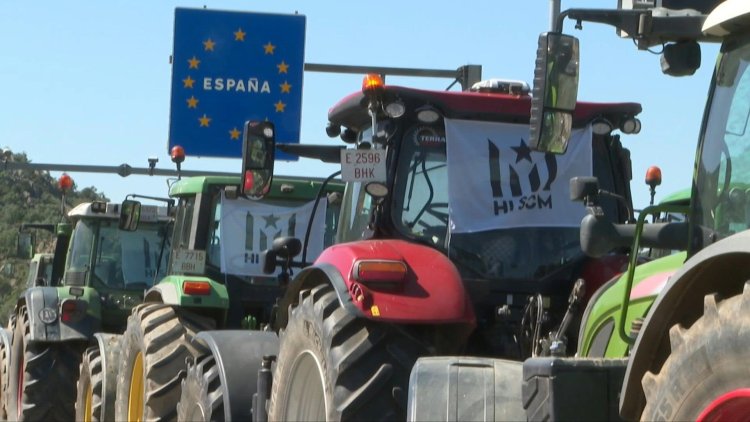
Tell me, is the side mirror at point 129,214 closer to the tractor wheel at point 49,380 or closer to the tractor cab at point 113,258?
the tractor cab at point 113,258

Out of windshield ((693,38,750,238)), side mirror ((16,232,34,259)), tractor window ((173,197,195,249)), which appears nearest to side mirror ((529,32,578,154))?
windshield ((693,38,750,238))

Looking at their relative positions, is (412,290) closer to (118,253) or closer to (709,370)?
(709,370)

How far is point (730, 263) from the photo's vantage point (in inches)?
153

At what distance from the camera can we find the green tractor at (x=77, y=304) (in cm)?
1392

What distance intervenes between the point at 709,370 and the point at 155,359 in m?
6.85

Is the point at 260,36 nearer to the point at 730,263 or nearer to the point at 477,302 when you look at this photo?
the point at 477,302

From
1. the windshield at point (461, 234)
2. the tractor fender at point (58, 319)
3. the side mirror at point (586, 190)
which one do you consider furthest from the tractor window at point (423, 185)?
the tractor fender at point (58, 319)

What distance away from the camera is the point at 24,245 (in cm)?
1730

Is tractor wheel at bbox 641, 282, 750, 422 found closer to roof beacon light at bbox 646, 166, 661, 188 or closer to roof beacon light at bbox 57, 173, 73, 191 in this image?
roof beacon light at bbox 646, 166, 661, 188

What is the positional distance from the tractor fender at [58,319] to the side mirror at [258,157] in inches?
246

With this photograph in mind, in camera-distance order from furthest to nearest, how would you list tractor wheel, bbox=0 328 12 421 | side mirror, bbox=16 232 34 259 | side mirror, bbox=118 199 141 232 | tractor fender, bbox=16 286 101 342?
side mirror, bbox=16 232 34 259
tractor wheel, bbox=0 328 12 421
tractor fender, bbox=16 286 101 342
side mirror, bbox=118 199 141 232

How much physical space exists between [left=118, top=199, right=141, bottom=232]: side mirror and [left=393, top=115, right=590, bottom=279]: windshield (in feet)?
18.6

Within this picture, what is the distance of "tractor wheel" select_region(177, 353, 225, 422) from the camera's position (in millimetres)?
8523

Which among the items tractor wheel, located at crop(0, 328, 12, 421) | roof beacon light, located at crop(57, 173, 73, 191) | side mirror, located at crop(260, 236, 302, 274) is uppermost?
side mirror, located at crop(260, 236, 302, 274)
